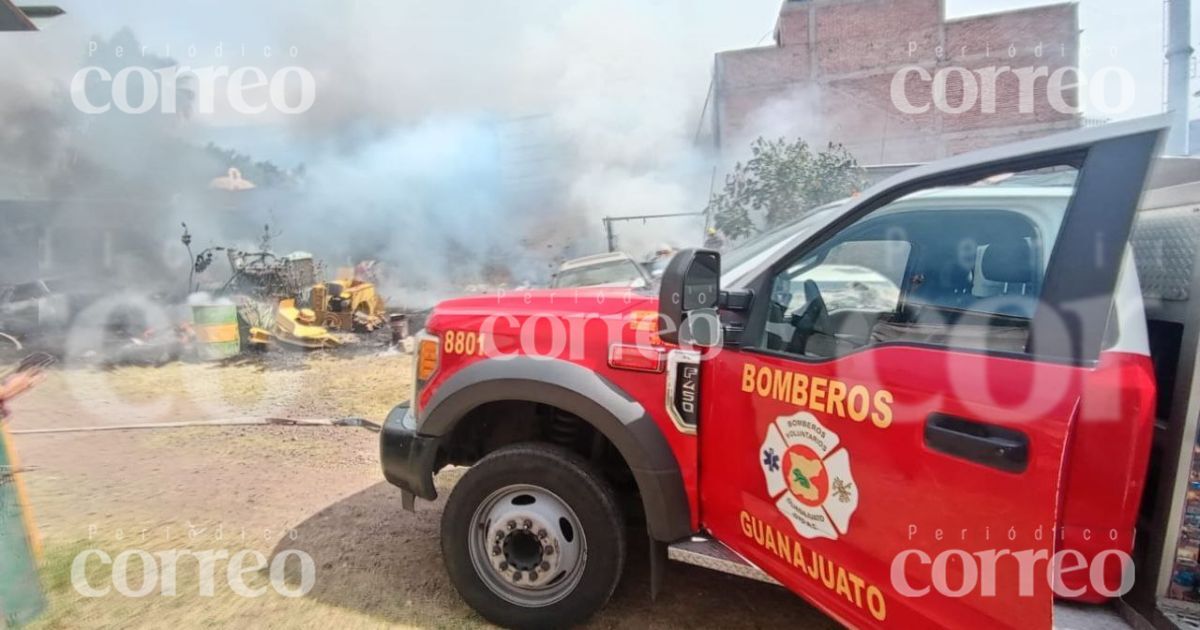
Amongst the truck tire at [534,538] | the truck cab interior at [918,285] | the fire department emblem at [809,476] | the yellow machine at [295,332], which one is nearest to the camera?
the fire department emblem at [809,476]

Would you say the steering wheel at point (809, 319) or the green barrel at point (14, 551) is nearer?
the steering wheel at point (809, 319)

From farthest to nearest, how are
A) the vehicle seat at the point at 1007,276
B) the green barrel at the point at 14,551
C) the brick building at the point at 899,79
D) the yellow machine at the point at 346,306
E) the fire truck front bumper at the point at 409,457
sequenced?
the brick building at the point at 899,79, the yellow machine at the point at 346,306, the fire truck front bumper at the point at 409,457, the green barrel at the point at 14,551, the vehicle seat at the point at 1007,276

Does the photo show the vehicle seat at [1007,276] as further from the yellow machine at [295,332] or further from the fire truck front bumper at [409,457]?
the yellow machine at [295,332]

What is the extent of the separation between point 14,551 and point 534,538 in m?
2.12

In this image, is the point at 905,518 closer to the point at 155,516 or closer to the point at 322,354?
the point at 155,516

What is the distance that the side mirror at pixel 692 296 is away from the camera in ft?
5.74

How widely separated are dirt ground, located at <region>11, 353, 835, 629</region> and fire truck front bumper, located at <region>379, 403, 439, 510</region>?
54 centimetres

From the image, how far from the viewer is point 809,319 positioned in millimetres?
2100

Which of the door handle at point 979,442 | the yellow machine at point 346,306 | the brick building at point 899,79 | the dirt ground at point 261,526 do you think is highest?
the brick building at point 899,79

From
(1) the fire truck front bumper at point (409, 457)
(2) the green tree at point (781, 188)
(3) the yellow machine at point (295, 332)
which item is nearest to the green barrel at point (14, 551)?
(1) the fire truck front bumper at point (409, 457)

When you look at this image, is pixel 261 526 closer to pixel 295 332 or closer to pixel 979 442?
pixel 979 442

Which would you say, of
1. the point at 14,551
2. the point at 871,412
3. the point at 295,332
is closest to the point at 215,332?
the point at 295,332

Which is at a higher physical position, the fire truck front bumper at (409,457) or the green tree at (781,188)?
the green tree at (781,188)

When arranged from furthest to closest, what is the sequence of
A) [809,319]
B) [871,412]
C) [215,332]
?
1. [215,332]
2. [809,319]
3. [871,412]
